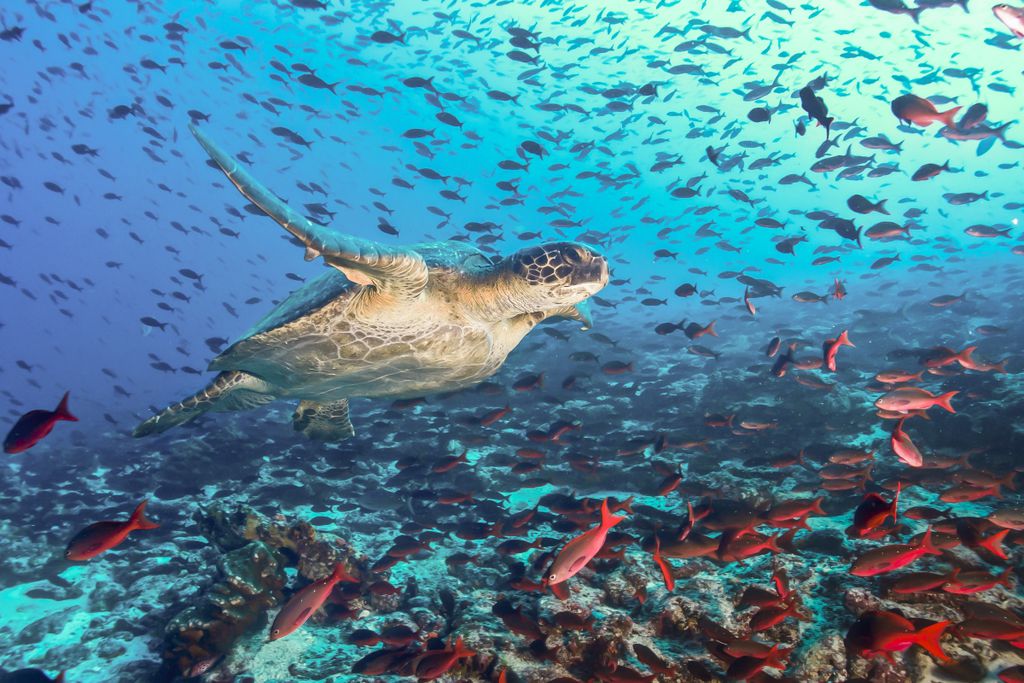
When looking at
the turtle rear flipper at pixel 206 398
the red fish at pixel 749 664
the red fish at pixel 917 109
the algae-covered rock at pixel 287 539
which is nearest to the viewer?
the red fish at pixel 749 664

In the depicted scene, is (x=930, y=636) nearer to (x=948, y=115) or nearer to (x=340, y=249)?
(x=340, y=249)

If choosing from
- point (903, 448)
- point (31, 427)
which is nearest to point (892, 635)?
point (903, 448)

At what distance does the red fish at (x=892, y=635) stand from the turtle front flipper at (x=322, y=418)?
21.2ft

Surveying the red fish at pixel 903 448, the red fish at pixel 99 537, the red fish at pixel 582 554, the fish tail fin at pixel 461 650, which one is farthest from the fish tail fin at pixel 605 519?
the red fish at pixel 99 537

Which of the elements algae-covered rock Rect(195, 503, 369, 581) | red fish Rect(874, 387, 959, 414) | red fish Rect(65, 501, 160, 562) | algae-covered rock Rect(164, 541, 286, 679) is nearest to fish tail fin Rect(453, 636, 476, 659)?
red fish Rect(65, 501, 160, 562)

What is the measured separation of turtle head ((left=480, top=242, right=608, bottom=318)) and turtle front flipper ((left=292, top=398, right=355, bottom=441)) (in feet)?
11.8

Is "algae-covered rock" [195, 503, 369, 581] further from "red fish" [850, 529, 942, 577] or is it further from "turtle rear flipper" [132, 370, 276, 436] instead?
"red fish" [850, 529, 942, 577]

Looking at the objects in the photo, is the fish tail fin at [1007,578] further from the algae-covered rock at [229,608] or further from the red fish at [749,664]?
the algae-covered rock at [229,608]

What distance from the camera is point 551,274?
15.3 feet

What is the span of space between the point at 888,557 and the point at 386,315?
446 centimetres

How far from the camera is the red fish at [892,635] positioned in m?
2.36

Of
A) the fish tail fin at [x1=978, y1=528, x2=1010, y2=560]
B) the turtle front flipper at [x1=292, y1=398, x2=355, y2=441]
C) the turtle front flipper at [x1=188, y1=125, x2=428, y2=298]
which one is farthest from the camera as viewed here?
the turtle front flipper at [x1=292, y1=398, x2=355, y2=441]

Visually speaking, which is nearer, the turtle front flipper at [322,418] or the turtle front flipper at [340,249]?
the turtle front flipper at [340,249]

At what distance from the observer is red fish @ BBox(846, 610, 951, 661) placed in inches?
93.0
